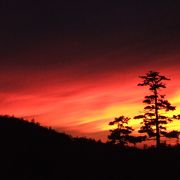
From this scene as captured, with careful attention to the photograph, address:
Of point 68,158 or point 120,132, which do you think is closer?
point 68,158

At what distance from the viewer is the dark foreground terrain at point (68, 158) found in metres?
22.0

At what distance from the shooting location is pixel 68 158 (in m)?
24.7

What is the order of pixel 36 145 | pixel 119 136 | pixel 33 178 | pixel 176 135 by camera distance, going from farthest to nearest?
pixel 119 136 < pixel 176 135 < pixel 36 145 < pixel 33 178

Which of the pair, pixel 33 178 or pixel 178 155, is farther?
pixel 178 155

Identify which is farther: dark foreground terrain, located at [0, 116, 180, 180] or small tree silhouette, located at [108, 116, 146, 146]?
small tree silhouette, located at [108, 116, 146, 146]

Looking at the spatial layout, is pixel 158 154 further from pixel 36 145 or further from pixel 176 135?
pixel 176 135

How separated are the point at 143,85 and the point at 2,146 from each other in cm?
2430

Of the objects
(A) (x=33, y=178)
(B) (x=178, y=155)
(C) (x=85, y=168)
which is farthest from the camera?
(B) (x=178, y=155)

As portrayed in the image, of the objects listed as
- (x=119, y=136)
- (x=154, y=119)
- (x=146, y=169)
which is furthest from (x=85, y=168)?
(x=119, y=136)

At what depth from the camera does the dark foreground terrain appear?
22016 millimetres

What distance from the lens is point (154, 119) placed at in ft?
148

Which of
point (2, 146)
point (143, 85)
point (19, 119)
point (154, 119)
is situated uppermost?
point (143, 85)

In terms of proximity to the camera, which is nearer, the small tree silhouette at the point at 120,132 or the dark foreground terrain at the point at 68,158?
the dark foreground terrain at the point at 68,158

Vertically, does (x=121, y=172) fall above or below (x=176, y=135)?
below
